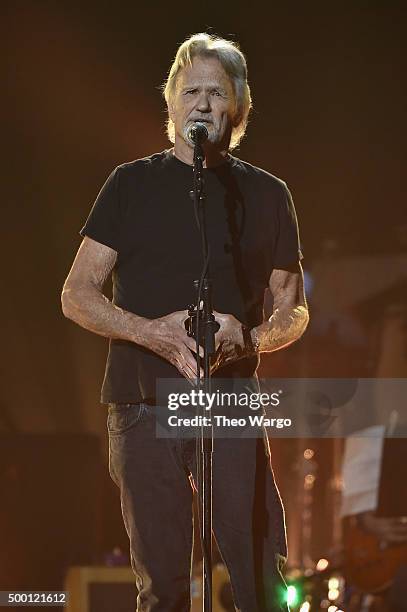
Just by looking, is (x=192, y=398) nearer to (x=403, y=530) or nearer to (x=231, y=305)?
(x=231, y=305)

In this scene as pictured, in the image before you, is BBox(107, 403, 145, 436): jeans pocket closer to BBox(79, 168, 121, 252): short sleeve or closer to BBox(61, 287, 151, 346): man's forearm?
BBox(61, 287, 151, 346): man's forearm

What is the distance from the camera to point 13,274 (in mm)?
4891

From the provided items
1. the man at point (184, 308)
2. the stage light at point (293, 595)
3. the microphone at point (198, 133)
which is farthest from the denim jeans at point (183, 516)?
the stage light at point (293, 595)

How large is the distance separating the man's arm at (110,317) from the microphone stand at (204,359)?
0.20ft

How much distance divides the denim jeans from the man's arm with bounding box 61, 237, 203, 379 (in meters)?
0.16

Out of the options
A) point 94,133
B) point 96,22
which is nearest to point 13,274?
point 94,133

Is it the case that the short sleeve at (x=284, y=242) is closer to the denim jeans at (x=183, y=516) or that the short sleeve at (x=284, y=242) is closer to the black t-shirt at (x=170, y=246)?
the black t-shirt at (x=170, y=246)

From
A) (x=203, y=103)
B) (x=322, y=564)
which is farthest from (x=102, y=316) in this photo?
(x=322, y=564)

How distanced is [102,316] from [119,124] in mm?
2363

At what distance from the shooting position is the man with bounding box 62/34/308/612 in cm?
234

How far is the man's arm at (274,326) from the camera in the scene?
2322mm

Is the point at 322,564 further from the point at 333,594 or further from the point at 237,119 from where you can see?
the point at 237,119

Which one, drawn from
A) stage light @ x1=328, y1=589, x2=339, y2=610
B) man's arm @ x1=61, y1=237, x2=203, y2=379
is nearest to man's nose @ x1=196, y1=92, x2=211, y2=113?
man's arm @ x1=61, y1=237, x2=203, y2=379

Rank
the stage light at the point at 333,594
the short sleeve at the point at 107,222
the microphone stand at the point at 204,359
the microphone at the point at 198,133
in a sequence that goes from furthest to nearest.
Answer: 1. the stage light at the point at 333,594
2. the short sleeve at the point at 107,222
3. the microphone at the point at 198,133
4. the microphone stand at the point at 204,359
